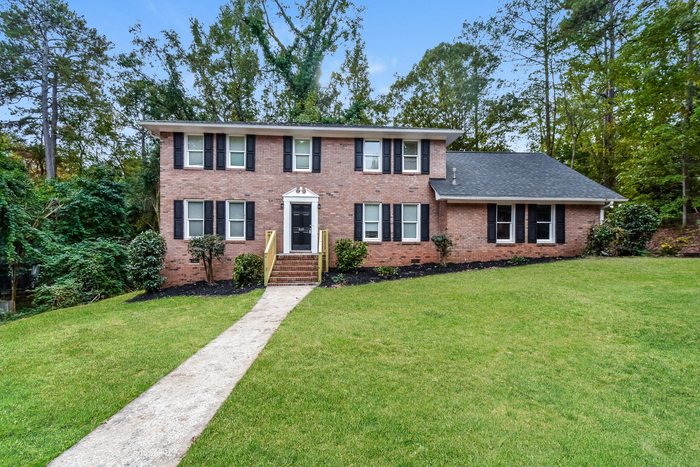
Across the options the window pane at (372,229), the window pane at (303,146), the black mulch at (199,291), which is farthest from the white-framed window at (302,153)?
the black mulch at (199,291)

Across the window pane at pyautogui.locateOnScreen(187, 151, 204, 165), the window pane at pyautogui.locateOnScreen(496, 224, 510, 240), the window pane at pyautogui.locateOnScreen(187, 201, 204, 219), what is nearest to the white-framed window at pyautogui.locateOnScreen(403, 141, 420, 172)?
the window pane at pyautogui.locateOnScreen(496, 224, 510, 240)

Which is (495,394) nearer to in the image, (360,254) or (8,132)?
(360,254)

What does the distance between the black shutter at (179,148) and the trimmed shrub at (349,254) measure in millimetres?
6636

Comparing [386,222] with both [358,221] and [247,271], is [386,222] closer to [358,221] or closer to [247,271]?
[358,221]

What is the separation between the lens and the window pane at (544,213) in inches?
475

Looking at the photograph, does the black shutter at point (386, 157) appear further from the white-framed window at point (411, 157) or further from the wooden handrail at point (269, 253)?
the wooden handrail at point (269, 253)

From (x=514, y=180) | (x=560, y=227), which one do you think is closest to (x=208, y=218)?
(x=514, y=180)

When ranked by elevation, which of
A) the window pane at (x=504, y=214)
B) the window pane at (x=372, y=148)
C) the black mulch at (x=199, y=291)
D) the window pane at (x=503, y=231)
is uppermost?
the window pane at (x=372, y=148)

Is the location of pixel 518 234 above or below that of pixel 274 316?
above

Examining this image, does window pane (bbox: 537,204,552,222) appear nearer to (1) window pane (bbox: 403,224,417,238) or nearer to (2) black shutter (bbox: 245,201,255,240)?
(1) window pane (bbox: 403,224,417,238)

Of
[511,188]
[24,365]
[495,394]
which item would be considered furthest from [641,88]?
[24,365]

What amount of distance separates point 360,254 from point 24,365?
26.5 feet

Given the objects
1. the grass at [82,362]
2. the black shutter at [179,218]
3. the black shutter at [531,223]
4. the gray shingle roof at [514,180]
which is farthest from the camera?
the black shutter at [531,223]

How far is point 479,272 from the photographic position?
998 cm
